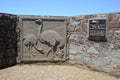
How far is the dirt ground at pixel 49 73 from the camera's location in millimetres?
4574

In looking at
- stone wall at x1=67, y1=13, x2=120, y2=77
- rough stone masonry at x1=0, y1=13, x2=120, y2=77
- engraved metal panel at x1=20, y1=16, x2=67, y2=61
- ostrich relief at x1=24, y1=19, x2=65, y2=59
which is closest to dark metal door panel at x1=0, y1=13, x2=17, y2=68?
rough stone masonry at x1=0, y1=13, x2=120, y2=77

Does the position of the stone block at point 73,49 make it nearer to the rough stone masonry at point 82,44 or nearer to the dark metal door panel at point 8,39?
the rough stone masonry at point 82,44

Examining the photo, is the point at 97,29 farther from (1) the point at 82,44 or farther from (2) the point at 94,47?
(1) the point at 82,44

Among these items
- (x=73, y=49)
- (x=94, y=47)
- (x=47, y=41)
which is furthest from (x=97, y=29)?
(x=47, y=41)

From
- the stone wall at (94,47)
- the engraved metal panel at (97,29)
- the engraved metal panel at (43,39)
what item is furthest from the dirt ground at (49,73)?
the engraved metal panel at (97,29)

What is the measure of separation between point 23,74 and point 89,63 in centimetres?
169

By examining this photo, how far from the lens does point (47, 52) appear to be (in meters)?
5.90

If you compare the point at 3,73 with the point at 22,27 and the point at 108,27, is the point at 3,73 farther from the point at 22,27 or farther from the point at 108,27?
the point at 108,27

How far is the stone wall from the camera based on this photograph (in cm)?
484

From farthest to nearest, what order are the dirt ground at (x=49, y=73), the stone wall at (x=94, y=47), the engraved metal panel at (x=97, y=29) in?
the engraved metal panel at (x=97, y=29), the stone wall at (x=94, y=47), the dirt ground at (x=49, y=73)

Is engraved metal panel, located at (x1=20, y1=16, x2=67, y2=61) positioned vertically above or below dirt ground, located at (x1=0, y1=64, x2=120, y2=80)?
above

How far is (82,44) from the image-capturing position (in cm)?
561

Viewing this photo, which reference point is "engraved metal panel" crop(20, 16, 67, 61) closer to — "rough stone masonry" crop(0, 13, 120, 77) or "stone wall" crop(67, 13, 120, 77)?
"rough stone masonry" crop(0, 13, 120, 77)

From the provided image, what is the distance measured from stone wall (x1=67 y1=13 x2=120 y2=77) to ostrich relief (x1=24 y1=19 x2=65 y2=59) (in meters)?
0.26
